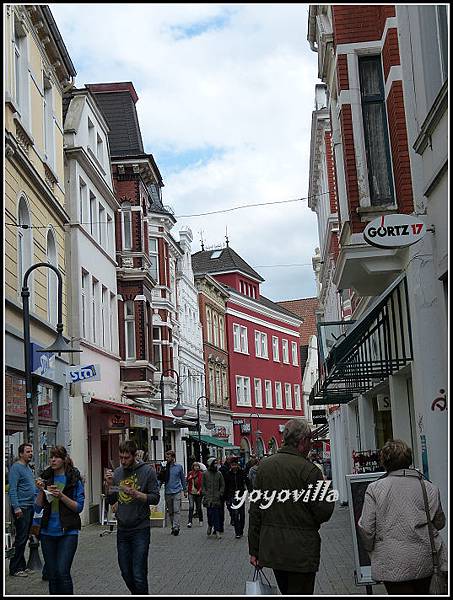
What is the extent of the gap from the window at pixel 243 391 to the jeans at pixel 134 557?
2245 inches

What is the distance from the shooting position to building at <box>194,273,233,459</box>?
59.8 meters

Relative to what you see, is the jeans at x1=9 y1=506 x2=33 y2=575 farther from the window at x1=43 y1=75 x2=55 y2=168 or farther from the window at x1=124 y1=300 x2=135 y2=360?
the window at x1=124 y1=300 x2=135 y2=360

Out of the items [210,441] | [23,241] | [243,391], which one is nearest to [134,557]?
[23,241]

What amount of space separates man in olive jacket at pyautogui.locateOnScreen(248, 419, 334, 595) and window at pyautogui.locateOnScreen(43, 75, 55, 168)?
1786 centimetres

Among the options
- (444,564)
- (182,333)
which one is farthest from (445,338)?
(182,333)

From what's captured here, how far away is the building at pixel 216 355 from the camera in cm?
5975

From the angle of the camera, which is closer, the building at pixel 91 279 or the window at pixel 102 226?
the building at pixel 91 279

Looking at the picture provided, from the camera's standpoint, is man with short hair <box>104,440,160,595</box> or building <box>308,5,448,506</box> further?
building <box>308,5,448,506</box>

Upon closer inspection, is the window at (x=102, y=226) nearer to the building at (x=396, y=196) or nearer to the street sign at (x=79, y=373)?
the street sign at (x=79, y=373)

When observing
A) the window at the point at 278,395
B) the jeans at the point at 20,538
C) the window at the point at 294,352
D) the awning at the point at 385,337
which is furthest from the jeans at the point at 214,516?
the window at the point at 294,352

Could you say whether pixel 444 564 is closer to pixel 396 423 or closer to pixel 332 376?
pixel 396 423

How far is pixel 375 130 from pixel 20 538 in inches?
312

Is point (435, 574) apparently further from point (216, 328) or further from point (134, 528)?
point (216, 328)

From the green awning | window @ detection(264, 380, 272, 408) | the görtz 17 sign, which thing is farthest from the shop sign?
window @ detection(264, 380, 272, 408)
